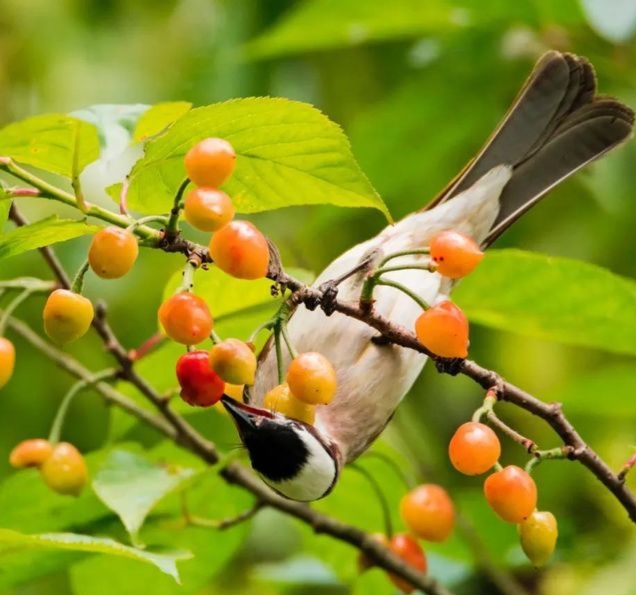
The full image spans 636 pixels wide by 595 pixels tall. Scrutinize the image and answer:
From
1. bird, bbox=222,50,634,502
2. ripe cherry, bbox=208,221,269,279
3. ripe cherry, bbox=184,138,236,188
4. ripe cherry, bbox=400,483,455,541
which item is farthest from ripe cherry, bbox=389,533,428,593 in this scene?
ripe cherry, bbox=184,138,236,188

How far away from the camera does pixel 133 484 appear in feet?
7.35

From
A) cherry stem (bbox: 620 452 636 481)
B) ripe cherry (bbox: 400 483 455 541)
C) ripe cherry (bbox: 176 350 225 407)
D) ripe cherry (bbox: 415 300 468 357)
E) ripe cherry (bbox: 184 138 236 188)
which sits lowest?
ripe cherry (bbox: 400 483 455 541)

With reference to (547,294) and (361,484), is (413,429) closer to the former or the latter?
(361,484)

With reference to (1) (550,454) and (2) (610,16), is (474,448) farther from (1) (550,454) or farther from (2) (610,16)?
(2) (610,16)

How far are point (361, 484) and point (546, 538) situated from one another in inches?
45.4

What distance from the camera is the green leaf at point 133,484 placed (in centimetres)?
211

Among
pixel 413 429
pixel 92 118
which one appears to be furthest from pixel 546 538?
Answer: pixel 413 429

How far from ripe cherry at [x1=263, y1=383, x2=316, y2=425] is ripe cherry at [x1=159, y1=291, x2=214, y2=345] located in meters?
0.27

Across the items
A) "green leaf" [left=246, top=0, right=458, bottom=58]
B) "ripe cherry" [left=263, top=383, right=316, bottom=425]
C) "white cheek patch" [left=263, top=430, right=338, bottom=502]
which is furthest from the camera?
"green leaf" [left=246, top=0, right=458, bottom=58]

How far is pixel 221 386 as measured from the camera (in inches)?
70.9

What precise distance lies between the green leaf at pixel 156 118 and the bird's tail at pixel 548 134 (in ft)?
3.31

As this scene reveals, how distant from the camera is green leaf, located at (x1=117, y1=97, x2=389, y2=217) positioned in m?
1.71

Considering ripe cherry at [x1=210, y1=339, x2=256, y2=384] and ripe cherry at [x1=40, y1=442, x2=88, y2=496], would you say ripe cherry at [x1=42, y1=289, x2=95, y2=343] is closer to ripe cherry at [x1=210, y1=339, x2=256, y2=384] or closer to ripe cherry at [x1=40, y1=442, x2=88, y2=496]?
ripe cherry at [x1=210, y1=339, x2=256, y2=384]

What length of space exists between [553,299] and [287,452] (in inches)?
29.2
